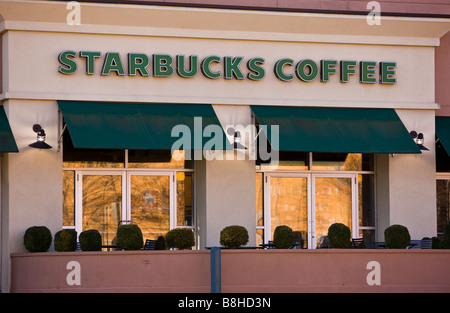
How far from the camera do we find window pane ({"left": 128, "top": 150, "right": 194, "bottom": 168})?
21953mm

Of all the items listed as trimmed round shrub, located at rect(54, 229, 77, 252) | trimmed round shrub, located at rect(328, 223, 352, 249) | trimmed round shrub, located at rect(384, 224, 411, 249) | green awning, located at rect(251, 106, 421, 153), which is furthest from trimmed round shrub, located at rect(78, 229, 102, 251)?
trimmed round shrub, located at rect(384, 224, 411, 249)

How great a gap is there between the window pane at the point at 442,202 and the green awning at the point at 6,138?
11618mm

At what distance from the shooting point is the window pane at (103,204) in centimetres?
2134

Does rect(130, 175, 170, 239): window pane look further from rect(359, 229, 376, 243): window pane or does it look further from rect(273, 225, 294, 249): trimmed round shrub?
rect(359, 229, 376, 243): window pane

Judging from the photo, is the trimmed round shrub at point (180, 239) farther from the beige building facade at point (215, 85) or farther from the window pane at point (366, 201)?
the window pane at point (366, 201)

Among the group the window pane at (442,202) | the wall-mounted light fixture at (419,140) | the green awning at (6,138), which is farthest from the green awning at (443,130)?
the green awning at (6,138)

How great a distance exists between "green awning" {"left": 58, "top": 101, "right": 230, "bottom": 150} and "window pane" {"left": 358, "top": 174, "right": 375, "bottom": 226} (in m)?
5.06

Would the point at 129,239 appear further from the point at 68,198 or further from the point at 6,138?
the point at 6,138

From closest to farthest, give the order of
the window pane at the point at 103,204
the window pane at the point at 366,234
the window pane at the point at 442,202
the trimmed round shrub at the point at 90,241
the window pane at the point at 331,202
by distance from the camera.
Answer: the trimmed round shrub at the point at 90,241, the window pane at the point at 103,204, the window pane at the point at 331,202, the window pane at the point at 366,234, the window pane at the point at 442,202

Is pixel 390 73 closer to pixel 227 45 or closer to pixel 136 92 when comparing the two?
pixel 227 45

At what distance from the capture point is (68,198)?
21219 mm

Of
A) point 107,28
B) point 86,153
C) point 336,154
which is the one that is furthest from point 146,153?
point 336,154

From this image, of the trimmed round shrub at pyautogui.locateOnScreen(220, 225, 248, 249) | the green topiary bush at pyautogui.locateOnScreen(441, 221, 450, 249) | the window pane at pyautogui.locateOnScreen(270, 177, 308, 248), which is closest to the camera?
the trimmed round shrub at pyautogui.locateOnScreen(220, 225, 248, 249)

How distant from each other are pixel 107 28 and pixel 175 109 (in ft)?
8.39
